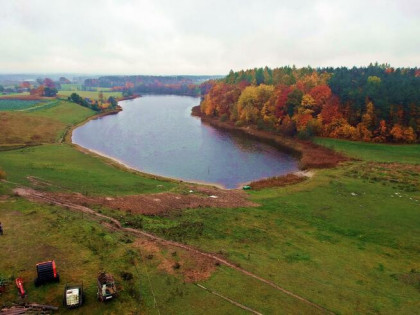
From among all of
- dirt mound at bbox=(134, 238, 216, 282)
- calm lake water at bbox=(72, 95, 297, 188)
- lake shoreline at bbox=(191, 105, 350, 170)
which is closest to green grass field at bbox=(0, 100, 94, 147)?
calm lake water at bbox=(72, 95, 297, 188)

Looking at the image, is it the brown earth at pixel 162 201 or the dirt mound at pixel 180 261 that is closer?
the dirt mound at pixel 180 261

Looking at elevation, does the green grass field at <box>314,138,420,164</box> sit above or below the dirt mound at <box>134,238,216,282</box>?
above

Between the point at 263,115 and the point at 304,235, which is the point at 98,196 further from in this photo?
the point at 263,115

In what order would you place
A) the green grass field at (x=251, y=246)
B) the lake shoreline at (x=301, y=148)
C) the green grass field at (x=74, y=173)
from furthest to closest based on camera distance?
the lake shoreline at (x=301, y=148) → the green grass field at (x=74, y=173) → the green grass field at (x=251, y=246)

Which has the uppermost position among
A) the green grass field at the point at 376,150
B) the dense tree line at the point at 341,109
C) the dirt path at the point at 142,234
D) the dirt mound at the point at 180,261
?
the dense tree line at the point at 341,109

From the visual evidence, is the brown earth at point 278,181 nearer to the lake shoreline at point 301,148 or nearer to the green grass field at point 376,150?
the lake shoreline at point 301,148

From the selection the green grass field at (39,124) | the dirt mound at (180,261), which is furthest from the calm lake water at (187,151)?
the dirt mound at (180,261)

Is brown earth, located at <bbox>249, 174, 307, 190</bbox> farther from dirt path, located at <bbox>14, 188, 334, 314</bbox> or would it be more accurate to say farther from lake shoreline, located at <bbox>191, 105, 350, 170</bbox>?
dirt path, located at <bbox>14, 188, 334, 314</bbox>
